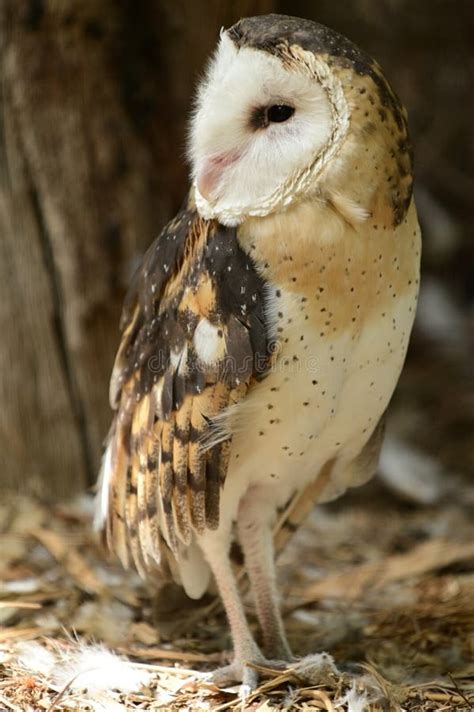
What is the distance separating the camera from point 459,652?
2.28 m

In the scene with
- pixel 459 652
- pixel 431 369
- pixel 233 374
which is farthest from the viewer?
pixel 431 369

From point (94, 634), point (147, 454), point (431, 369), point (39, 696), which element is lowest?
point (431, 369)

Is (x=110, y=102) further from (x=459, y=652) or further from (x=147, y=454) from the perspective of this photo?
(x=459, y=652)

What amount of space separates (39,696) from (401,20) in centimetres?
314

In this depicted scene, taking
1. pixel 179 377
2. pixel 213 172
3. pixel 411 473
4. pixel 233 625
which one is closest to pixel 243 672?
pixel 233 625

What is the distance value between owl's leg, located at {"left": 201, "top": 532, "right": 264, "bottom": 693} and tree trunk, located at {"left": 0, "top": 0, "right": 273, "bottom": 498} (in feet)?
3.14

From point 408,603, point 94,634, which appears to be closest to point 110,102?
point 94,634

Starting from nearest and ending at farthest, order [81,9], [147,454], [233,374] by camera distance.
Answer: [233,374], [147,454], [81,9]

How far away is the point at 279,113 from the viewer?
173cm

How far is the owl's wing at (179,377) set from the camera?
182 centimetres

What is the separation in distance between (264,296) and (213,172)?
250 millimetres

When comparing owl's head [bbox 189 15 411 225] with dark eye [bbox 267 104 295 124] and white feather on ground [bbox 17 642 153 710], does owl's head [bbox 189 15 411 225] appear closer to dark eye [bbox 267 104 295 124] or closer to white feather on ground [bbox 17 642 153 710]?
dark eye [bbox 267 104 295 124]

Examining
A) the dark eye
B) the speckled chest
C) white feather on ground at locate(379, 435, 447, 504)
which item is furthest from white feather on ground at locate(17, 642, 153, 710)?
white feather on ground at locate(379, 435, 447, 504)

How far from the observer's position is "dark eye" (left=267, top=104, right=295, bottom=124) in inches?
67.8
